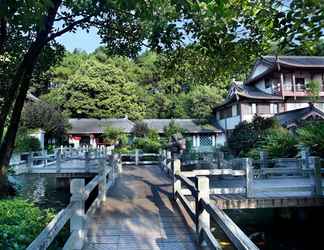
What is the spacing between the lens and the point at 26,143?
23016 mm

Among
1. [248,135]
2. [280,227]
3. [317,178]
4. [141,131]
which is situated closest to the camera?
[317,178]

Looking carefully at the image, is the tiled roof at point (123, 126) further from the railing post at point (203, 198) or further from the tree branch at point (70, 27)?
the railing post at point (203, 198)

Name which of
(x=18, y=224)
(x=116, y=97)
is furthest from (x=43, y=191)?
(x=116, y=97)

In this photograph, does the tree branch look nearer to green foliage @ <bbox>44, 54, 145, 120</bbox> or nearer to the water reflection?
the water reflection

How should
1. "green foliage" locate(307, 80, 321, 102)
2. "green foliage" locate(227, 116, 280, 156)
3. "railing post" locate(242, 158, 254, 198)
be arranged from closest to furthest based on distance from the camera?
"railing post" locate(242, 158, 254, 198) → "green foliage" locate(227, 116, 280, 156) → "green foliage" locate(307, 80, 321, 102)

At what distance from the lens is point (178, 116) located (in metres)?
46.4

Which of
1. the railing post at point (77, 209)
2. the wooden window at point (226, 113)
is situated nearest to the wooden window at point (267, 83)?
the wooden window at point (226, 113)

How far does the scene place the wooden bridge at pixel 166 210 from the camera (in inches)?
176

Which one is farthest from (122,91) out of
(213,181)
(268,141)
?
(213,181)

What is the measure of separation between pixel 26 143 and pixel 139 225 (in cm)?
1866

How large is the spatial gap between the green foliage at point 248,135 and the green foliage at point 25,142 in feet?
45.5

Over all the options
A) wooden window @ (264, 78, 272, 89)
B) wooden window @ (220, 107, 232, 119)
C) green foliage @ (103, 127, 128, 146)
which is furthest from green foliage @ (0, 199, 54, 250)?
wooden window @ (264, 78, 272, 89)

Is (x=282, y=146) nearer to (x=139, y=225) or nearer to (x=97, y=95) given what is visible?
(x=139, y=225)

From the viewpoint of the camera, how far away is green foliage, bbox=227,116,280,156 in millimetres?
23516
